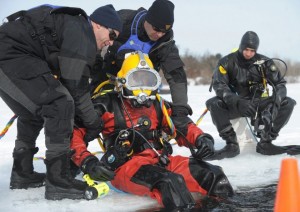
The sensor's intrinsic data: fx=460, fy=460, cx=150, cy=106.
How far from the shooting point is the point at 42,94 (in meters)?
3.43

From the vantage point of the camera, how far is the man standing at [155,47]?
14.8 feet

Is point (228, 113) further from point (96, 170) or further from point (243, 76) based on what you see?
point (96, 170)

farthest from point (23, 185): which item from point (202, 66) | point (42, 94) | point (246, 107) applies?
point (202, 66)

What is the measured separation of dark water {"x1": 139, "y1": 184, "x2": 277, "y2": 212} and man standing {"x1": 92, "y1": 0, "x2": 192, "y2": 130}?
94 centimetres

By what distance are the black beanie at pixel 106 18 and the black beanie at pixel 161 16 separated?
2.78ft

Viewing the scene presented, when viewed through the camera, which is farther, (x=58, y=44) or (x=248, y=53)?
(x=248, y=53)

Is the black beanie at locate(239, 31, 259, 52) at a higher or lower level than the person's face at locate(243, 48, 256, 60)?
higher

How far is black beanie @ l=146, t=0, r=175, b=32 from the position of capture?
4.47m

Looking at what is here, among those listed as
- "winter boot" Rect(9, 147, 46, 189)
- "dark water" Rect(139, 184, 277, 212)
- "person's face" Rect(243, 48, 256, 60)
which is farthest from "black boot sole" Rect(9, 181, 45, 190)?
"person's face" Rect(243, 48, 256, 60)

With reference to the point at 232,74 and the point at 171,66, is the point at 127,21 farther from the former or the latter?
the point at 232,74

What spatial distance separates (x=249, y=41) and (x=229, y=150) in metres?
1.42

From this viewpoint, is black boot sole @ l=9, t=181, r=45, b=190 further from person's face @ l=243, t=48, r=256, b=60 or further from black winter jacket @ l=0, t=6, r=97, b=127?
person's face @ l=243, t=48, r=256, b=60

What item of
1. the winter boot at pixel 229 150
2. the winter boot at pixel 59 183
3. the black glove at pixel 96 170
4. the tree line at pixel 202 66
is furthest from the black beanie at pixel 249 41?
the tree line at pixel 202 66

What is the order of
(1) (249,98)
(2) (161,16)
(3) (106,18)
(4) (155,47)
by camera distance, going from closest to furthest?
(3) (106,18), (2) (161,16), (4) (155,47), (1) (249,98)
